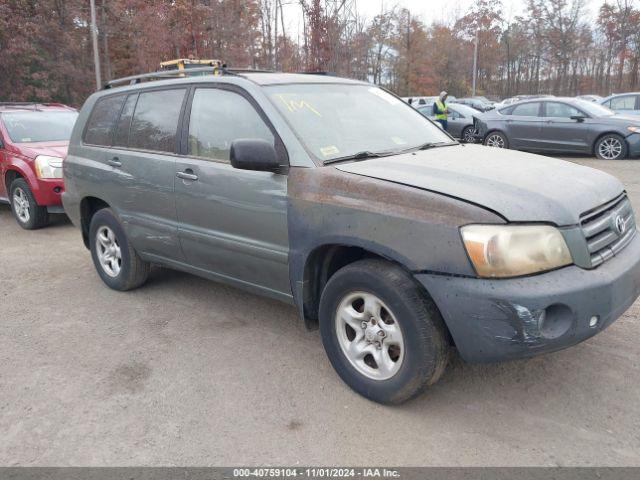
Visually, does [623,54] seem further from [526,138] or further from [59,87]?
[59,87]

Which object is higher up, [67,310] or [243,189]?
[243,189]

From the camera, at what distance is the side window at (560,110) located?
12609 millimetres

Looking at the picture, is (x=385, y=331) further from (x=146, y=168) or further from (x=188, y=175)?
(x=146, y=168)

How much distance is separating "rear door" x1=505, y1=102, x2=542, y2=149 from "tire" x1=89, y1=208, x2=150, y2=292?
10861mm

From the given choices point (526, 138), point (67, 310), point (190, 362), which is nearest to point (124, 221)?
point (67, 310)

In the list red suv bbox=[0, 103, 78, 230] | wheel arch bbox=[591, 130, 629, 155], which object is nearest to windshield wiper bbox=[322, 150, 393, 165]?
red suv bbox=[0, 103, 78, 230]

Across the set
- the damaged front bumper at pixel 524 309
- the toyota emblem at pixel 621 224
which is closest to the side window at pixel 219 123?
the damaged front bumper at pixel 524 309

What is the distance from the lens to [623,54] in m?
44.7

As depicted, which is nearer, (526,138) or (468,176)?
(468,176)

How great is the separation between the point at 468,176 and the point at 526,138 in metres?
11.3

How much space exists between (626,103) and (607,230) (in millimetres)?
13845

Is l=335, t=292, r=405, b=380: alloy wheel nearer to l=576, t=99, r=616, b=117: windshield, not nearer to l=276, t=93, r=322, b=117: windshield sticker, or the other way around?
l=276, t=93, r=322, b=117: windshield sticker

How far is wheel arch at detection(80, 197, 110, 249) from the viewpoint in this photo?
16.9 feet

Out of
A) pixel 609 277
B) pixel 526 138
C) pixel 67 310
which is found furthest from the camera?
pixel 526 138
